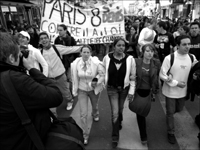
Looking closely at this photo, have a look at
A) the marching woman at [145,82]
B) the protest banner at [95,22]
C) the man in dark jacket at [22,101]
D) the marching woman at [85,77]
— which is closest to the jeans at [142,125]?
the marching woman at [145,82]

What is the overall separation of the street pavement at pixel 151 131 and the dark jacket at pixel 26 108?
2.03 m

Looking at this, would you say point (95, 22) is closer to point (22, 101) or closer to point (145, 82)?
point (145, 82)

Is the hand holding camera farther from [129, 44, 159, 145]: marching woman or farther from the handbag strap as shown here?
the handbag strap

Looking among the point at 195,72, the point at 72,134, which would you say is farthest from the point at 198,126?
the point at 72,134

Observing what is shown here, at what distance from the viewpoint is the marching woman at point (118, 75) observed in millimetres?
Answer: 2902

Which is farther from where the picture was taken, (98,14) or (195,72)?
(98,14)

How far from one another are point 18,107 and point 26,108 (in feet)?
0.19

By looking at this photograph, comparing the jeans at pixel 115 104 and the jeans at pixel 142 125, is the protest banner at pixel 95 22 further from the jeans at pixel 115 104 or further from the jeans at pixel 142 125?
the jeans at pixel 142 125

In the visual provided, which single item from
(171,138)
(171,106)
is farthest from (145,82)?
(171,138)

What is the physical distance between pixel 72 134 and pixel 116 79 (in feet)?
5.34

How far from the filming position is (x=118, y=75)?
2932 mm

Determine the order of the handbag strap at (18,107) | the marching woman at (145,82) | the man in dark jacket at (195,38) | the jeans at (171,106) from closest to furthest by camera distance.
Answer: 1. the handbag strap at (18,107)
2. the marching woman at (145,82)
3. the jeans at (171,106)
4. the man in dark jacket at (195,38)

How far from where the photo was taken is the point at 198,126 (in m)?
3.54

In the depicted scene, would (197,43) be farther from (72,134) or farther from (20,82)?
(20,82)
